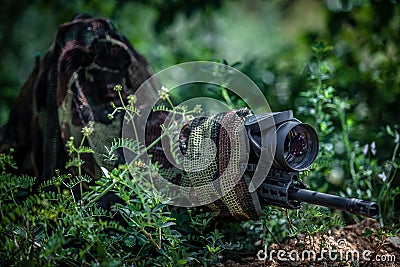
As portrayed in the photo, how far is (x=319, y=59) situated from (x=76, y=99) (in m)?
0.89

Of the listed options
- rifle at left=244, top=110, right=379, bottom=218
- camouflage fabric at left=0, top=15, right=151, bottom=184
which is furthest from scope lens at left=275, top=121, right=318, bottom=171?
camouflage fabric at left=0, top=15, right=151, bottom=184

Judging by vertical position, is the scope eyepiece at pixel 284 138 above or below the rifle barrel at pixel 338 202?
above

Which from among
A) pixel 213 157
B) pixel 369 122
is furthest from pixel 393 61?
pixel 213 157

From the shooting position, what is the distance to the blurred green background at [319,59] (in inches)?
86.7

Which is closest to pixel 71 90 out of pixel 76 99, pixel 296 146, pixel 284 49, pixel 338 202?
pixel 76 99

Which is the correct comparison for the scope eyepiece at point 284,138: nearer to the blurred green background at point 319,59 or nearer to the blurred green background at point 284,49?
the blurred green background at point 319,59

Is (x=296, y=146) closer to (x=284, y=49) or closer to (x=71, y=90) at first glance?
(x=71, y=90)

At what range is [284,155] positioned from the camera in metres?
1.49

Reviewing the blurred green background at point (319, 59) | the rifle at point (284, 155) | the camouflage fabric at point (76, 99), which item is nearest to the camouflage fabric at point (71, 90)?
the camouflage fabric at point (76, 99)

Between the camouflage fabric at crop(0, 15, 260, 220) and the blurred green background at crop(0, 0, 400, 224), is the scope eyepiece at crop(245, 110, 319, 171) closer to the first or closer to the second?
the camouflage fabric at crop(0, 15, 260, 220)

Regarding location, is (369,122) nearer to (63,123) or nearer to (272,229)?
(272,229)

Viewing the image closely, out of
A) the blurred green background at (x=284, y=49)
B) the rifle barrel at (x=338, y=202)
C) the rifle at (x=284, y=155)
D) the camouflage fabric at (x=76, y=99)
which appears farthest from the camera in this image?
the blurred green background at (x=284, y=49)

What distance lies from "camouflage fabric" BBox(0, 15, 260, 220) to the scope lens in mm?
338

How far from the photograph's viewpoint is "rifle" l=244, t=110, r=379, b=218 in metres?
1.48
